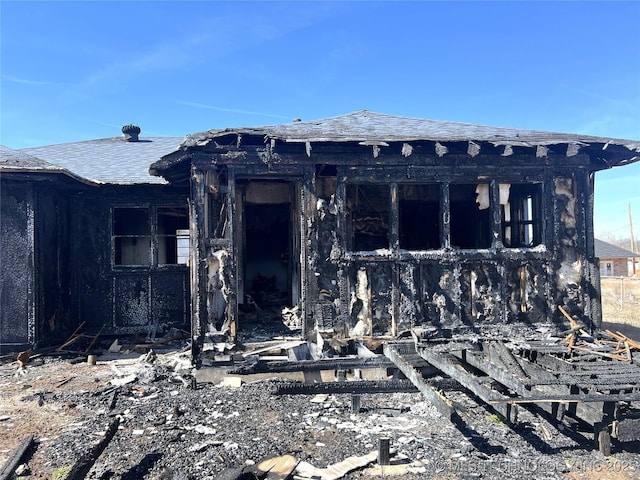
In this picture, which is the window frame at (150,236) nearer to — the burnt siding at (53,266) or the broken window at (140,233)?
the broken window at (140,233)

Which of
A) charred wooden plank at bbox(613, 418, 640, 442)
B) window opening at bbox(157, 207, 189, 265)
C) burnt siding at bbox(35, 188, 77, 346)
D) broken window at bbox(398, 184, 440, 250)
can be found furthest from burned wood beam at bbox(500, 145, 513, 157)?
burnt siding at bbox(35, 188, 77, 346)

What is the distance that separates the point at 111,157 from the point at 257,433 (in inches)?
379

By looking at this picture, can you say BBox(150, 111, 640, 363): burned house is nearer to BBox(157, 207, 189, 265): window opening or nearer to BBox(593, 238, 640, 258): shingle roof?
BBox(157, 207, 189, 265): window opening

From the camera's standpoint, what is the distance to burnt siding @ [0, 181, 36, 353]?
8.19 m

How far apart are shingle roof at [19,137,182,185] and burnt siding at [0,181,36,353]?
56.1 inches

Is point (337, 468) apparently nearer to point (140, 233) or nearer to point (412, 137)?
point (412, 137)

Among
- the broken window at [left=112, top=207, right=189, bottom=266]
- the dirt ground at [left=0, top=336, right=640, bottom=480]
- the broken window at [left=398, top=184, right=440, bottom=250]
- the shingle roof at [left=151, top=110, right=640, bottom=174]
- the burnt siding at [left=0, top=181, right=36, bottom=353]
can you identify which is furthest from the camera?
the broken window at [left=398, top=184, right=440, bottom=250]

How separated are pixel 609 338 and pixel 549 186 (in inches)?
108

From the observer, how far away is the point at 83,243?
9.49 m

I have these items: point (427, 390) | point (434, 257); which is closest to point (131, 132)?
point (434, 257)

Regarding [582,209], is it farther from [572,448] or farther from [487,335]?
[572,448]

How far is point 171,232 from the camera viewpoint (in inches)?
425

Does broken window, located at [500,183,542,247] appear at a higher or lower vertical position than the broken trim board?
higher

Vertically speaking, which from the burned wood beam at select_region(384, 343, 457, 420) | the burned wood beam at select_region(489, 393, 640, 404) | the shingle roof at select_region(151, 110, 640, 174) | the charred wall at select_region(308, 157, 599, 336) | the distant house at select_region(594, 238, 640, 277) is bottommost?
the distant house at select_region(594, 238, 640, 277)
